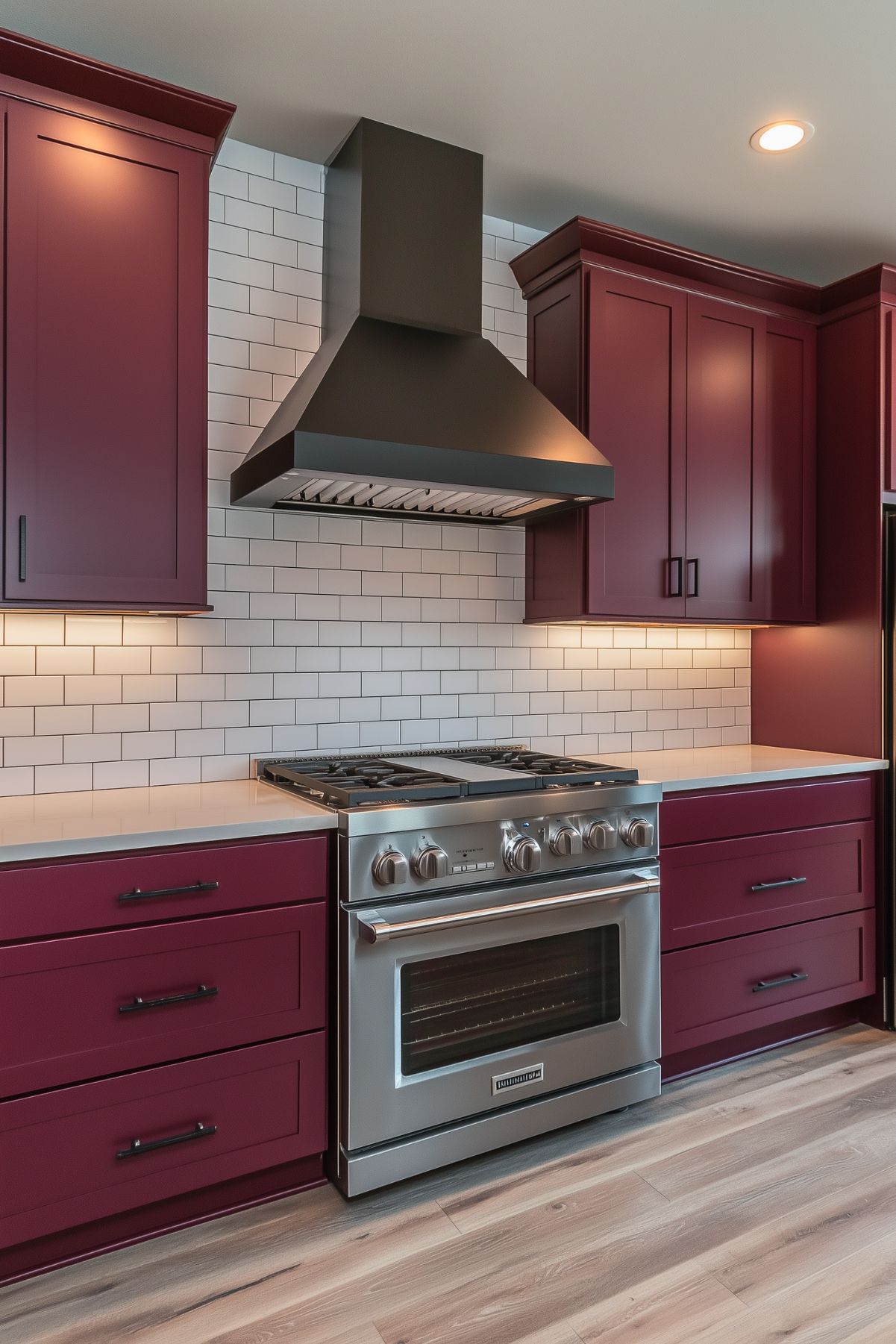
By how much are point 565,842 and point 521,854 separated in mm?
150

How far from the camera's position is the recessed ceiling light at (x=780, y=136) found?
99.3 inches

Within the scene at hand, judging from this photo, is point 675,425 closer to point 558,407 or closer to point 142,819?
point 558,407

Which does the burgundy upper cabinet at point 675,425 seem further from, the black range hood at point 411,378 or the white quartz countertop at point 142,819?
the white quartz countertop at point 142,819

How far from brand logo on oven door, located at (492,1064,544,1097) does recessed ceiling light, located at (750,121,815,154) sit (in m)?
2.71

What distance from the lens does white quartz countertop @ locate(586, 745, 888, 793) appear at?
2.66 metres

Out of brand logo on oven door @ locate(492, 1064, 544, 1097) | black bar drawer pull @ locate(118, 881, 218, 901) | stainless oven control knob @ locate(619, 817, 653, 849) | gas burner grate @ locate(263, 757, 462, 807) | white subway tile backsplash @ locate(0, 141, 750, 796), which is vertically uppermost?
white subway tile backsplash @ locate(0, 141, 750, 796)

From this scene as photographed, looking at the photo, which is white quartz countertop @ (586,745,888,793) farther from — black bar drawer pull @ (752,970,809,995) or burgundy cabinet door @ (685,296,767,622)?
black bar drawer pull @ (752,970,809,995)

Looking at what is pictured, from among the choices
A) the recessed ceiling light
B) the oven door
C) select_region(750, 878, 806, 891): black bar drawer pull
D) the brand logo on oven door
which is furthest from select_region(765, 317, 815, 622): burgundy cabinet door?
the brand logo on oven door

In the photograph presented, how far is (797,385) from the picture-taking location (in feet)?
10.8

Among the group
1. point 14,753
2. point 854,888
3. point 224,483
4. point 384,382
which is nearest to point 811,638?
point 854,888

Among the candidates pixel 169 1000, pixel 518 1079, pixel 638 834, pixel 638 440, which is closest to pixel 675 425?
pixel 638 440

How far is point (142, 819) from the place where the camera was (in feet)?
6.48

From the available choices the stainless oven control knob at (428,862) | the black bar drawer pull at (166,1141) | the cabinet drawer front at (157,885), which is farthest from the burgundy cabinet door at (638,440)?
the black bar drawer pull at (166,1141)

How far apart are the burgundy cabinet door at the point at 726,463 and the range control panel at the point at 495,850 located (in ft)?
3.25
